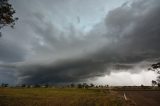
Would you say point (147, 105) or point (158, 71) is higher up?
point (158, 71)

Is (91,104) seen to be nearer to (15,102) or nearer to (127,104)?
(127,104)

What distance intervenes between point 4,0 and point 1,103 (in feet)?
45.0

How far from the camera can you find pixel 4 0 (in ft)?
120

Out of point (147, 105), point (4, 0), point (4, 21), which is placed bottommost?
point (147, 105)

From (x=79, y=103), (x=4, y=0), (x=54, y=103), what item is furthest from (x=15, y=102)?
(x=4, y=0)

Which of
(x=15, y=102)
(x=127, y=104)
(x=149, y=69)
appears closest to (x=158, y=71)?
(x=149, y=69)

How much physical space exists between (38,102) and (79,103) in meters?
5.57

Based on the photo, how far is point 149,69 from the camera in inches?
3553

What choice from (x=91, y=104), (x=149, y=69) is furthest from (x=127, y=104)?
(x=149, y=69)

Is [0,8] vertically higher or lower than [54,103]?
higher

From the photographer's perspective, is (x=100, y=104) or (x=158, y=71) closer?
(x=100, y=104)

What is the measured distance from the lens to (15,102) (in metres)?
36.5

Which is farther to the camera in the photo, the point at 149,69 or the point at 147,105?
the point at 149,69

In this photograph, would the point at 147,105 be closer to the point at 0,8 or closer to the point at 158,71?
the point at 0,8
